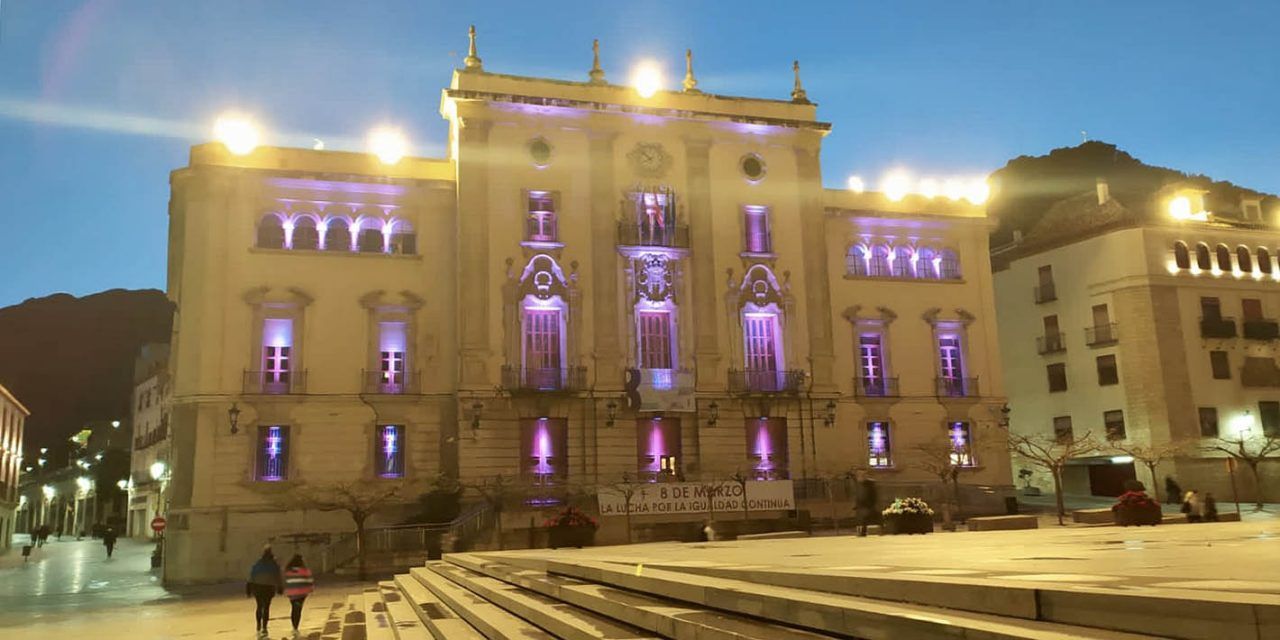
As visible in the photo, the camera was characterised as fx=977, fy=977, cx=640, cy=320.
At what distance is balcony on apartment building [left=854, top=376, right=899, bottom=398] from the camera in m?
37.0

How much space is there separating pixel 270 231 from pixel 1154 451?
3329 cm

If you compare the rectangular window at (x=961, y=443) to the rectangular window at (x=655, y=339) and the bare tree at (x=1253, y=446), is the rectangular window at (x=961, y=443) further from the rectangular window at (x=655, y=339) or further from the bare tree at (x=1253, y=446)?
the rectangular window at (x=655, y=339)

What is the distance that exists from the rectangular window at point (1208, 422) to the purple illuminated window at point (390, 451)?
3284cm

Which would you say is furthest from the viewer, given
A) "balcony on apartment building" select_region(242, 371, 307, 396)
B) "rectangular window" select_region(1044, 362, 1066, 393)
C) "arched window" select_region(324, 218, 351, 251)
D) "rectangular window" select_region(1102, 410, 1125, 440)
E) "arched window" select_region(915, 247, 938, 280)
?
"rectangular window" select_region(1044, 362, 1066, 393)

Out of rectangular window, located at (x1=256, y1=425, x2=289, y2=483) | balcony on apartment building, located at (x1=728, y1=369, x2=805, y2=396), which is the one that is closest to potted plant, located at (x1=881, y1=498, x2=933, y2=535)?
balcony on apartment building, located at (x1=728, y1=369, x2=805, y2=396)

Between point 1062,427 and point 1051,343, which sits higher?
point 1051,343

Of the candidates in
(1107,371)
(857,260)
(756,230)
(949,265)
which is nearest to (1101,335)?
(1107,371)

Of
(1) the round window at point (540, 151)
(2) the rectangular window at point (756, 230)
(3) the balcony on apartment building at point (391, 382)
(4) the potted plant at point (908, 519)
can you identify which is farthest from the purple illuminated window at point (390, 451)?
(4) the potted plant at point (908, 519)

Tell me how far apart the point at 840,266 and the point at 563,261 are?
11.1m

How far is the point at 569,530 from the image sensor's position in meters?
24.4

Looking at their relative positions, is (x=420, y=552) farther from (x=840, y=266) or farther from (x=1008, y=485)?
(x=1008, y=485)

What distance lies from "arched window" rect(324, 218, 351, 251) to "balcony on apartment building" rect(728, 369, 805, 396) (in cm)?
1420

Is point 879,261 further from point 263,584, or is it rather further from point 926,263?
point 263,584

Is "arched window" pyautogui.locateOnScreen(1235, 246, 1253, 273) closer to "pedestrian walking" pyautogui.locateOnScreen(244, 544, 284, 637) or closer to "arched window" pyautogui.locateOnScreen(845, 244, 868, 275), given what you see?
"arched window" pyautogui.locateOnScreen(845, 244, 868, 275)
